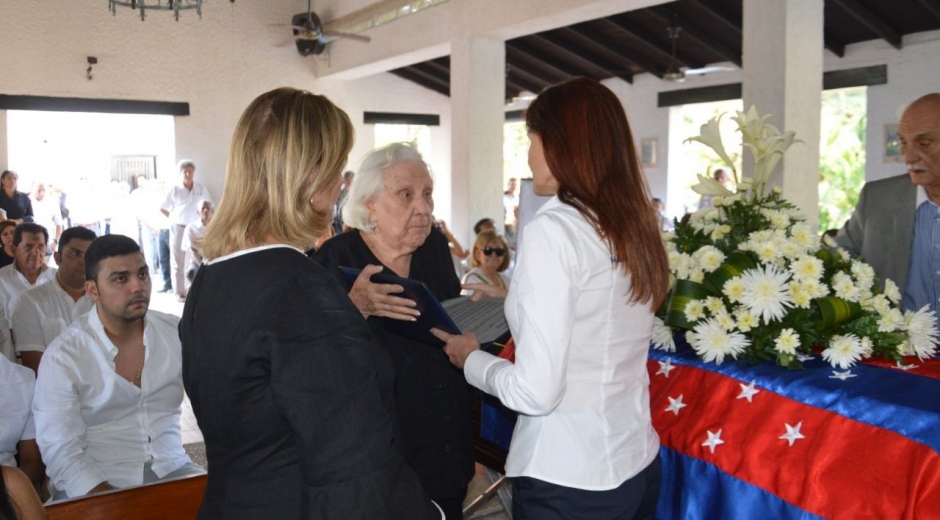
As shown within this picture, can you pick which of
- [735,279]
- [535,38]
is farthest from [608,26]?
[735,279]

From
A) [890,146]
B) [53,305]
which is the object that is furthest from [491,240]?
[890,146]

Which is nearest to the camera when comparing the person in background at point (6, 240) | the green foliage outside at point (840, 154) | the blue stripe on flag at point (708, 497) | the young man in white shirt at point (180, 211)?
the blue stripe on flag at point (708, 497)

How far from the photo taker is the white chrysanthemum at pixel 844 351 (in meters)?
1.81

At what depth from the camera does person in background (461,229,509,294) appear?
5488mm

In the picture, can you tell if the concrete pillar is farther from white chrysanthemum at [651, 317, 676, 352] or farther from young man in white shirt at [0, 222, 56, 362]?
white chrysanthemum at [651, 317, 676, 352]

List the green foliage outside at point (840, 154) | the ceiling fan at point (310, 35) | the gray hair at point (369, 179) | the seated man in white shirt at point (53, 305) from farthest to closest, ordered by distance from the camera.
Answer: the green foliage outside at point (840, 154) < the ceiling fan at point (310, 35) < the seated man in white shirt at point (53, 305) < the gray hair at point (369, 179)

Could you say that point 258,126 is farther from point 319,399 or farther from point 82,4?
point 82,4

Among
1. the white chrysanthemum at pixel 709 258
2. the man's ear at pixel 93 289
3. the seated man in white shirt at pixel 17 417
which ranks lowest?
the seated man in white shirt at pixel 17 417

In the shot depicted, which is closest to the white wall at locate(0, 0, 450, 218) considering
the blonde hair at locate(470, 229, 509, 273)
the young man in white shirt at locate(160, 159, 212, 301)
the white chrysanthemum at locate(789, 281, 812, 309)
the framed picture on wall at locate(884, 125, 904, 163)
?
the young man in white shirt at locate(160, 159, 212, 301)

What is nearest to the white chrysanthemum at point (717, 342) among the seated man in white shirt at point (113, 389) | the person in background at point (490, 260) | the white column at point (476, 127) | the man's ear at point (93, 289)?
the seated man in white shirt at point (113, 389)

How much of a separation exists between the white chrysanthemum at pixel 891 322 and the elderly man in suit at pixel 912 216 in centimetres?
72

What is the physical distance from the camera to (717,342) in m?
1.87

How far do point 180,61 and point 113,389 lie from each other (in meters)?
11.2

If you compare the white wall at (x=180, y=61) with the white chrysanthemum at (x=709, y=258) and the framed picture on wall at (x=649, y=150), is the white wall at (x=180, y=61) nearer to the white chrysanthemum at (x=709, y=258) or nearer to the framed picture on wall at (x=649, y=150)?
the framed picture on wall at (x=649, y=150)
